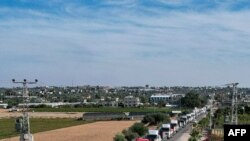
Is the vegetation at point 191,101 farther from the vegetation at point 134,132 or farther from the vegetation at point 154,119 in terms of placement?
the vegetation at point 134,132

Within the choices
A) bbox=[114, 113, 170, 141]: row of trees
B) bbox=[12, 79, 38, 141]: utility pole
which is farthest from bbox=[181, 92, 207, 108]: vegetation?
bbox=[12, 79, 38, 141]: utility pole

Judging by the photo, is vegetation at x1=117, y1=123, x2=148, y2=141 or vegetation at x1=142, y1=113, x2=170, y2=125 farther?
vegetation at x1=142, y1=113, x2=170, y2=125

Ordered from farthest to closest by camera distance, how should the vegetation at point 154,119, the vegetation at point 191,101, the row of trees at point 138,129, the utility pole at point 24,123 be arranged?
the vegetation at point 191,101, the vegetation at point 154,119, the row of trees at point 138,129, the utility pole at point 24,123

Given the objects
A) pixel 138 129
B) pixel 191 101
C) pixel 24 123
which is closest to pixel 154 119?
pixel 138 129

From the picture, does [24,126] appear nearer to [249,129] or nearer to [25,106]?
[25,106]

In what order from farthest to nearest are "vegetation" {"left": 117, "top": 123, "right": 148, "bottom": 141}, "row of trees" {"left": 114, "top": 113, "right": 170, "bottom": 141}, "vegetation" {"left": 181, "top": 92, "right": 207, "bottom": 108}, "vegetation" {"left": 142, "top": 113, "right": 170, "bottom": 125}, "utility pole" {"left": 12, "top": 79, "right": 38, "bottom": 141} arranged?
"vegetation" {"left": 181, "top": 92, "right": 207, "bottom": 108} < "vegetation" {"left": 142, "top": 113, "right": 170, "bottom": 125} < "vegetation" {"left": 117, "top": 123, "right": 148, "bottom": 141} < "row of trees" {"left": 114, "top": 113, "right": 170, "bottom": 141} < "utility pole" {"left": 12, "top": 79, "right": 38, "bottom": 141}

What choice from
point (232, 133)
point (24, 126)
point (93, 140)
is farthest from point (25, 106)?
point (93, 140)

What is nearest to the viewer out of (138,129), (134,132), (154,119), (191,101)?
(134,132)

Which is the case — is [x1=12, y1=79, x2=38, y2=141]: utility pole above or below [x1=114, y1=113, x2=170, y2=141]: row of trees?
above

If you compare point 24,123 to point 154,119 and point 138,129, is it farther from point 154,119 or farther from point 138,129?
point 154,119

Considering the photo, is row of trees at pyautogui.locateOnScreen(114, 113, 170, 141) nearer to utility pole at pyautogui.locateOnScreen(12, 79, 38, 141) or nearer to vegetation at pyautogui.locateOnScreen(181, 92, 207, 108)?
utility pole at pyautogui.locateOnScreen(12, 79, 38, 141)

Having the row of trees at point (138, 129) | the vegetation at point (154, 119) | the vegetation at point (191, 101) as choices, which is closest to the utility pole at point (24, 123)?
the row of trees at point (138, 129)
